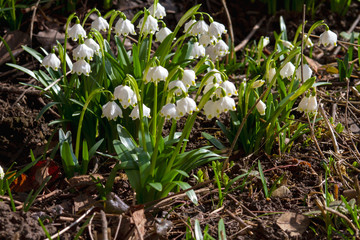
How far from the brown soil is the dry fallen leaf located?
20mm

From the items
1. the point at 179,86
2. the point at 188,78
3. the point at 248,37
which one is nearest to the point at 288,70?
the point at 188,78

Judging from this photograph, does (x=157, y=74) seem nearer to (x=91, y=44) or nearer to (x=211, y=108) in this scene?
(x=211, y=108)

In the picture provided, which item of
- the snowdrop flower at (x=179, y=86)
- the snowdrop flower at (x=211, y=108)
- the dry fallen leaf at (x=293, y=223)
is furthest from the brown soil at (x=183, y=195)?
the snowdrop flower at (x=179, y=86)

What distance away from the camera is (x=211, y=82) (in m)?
2.21

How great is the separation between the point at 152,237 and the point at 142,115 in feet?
1.71

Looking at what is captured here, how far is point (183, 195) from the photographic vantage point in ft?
7.50

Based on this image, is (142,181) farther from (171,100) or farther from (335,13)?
(335,13)

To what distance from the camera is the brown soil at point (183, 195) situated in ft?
6.91

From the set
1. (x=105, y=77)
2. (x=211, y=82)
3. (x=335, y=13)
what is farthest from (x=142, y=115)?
(x=335, y=13)

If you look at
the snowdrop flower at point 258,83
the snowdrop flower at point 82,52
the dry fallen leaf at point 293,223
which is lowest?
the dry fallen leaf at point 293,223

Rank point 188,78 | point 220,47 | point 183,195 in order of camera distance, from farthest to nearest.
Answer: point 220,47, point 183,195, point 188,78

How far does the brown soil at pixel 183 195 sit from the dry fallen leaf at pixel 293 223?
20mm

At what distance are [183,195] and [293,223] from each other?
496 mm

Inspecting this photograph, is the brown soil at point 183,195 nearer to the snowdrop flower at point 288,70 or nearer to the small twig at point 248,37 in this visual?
the snowdrop flower at point 288,70
